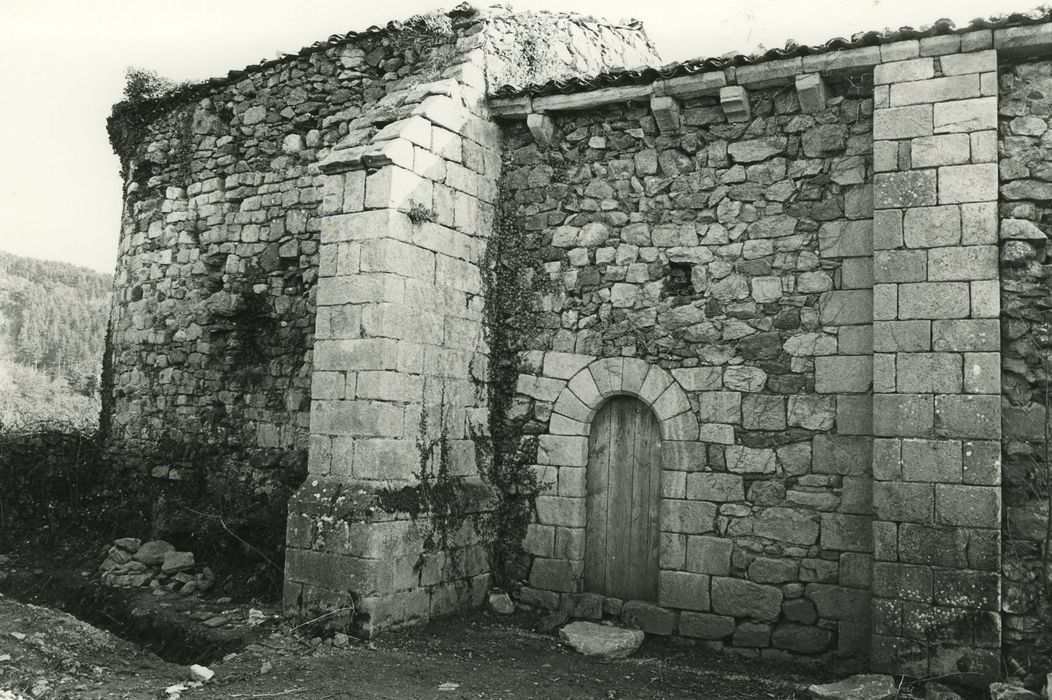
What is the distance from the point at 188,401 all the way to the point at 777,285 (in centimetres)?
657

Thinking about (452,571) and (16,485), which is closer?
(452,571)

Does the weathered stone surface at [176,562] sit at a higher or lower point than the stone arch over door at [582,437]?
lower

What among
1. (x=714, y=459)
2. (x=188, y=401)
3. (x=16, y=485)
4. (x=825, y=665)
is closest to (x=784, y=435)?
(x=714, y=459)

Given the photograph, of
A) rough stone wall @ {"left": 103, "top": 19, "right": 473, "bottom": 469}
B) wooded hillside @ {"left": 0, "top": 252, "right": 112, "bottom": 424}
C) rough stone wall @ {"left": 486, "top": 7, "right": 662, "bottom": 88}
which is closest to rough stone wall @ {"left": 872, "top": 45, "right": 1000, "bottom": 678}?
rough stone wall @ {"left": 486, "top": 7, "right": 662, "bottom": 88}

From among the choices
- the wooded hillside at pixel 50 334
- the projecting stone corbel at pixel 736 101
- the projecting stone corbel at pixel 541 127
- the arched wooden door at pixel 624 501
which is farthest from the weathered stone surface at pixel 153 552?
the wooded hillside at pixel 50 334

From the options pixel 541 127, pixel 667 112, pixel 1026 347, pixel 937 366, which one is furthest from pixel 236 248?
pixel 1026 347

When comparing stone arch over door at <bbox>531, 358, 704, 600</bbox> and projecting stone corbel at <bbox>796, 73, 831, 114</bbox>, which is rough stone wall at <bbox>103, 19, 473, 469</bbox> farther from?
projecting stone corbel at <bbox>796, 73, 831, 114</bbox>

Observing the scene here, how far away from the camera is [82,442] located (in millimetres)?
10570

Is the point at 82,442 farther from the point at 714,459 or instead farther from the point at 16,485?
the point at 714,459

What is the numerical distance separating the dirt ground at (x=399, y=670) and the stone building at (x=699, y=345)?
1.05 ft

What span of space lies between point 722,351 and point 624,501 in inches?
58.0

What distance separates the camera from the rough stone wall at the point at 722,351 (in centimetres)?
616

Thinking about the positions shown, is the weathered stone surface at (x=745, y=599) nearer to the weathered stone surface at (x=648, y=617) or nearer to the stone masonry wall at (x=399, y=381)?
the weathered stone surface at (x=648, y=617)

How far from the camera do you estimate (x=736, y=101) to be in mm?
6535
